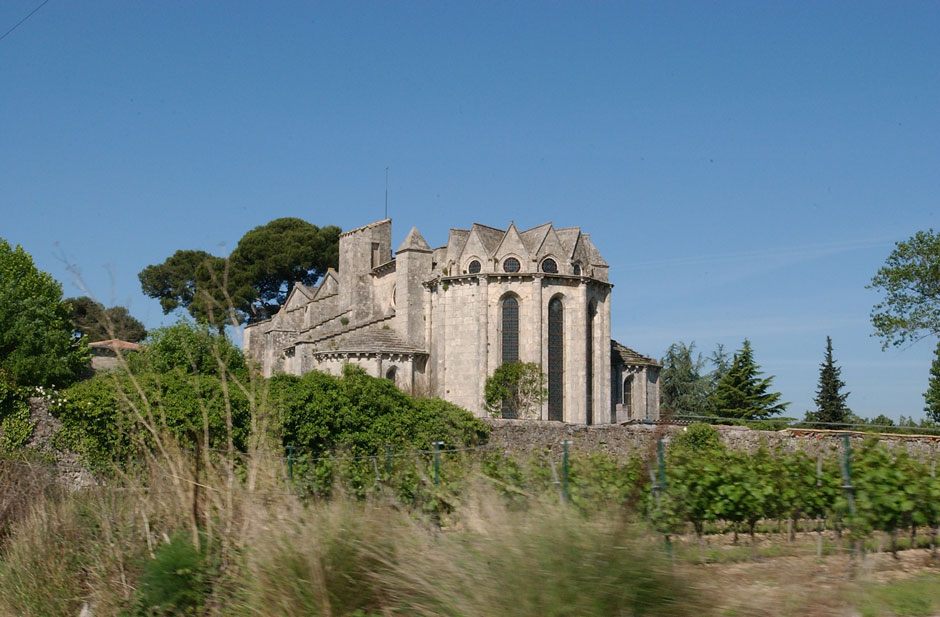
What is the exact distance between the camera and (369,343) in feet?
127

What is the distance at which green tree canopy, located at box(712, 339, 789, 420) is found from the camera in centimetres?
4438

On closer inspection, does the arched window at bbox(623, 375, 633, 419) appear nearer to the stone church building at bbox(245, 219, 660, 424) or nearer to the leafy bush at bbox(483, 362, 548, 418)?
the stone church building at bbox(245, 219, 660, 424)

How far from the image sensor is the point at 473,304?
37.8 meters

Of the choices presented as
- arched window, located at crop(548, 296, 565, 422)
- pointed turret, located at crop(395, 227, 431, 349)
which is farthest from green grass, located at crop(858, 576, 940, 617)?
pointed turret, located at crop(395, 227, 431, 349)

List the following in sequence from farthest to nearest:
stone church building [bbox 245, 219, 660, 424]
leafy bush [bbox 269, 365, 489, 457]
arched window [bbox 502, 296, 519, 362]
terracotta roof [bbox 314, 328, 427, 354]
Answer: terracotta roof [bbox 314, 328, 427, 354]
arched window [bbox 502, 296, 519, 362]
stone church building [bbox 245, 219, 660, 424]
leafy bush [bbox 269, 365, 489, 457]

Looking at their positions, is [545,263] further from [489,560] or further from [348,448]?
[489,560]

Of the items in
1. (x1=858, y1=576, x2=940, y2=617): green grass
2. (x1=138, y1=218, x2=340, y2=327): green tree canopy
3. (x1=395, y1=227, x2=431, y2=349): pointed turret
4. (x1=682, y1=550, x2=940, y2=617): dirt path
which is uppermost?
(x1=138, y1=218, x2=340, y2=327): green tree canopy

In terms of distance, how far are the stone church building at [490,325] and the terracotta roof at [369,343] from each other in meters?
0.06

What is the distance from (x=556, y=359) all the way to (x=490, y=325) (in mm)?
3391

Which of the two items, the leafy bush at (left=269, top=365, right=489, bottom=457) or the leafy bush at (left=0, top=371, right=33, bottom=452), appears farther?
the leafy bush at (left=269, top=365, right=489, bottom=457)

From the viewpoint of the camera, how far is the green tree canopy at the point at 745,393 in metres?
44.4

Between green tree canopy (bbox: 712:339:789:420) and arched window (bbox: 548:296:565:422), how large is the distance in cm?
1165

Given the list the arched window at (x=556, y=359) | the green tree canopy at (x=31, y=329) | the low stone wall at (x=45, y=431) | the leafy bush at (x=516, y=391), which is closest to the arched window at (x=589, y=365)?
the arched window at (x=556, y=359)

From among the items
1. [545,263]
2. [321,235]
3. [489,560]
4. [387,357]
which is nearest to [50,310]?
[387,357]
